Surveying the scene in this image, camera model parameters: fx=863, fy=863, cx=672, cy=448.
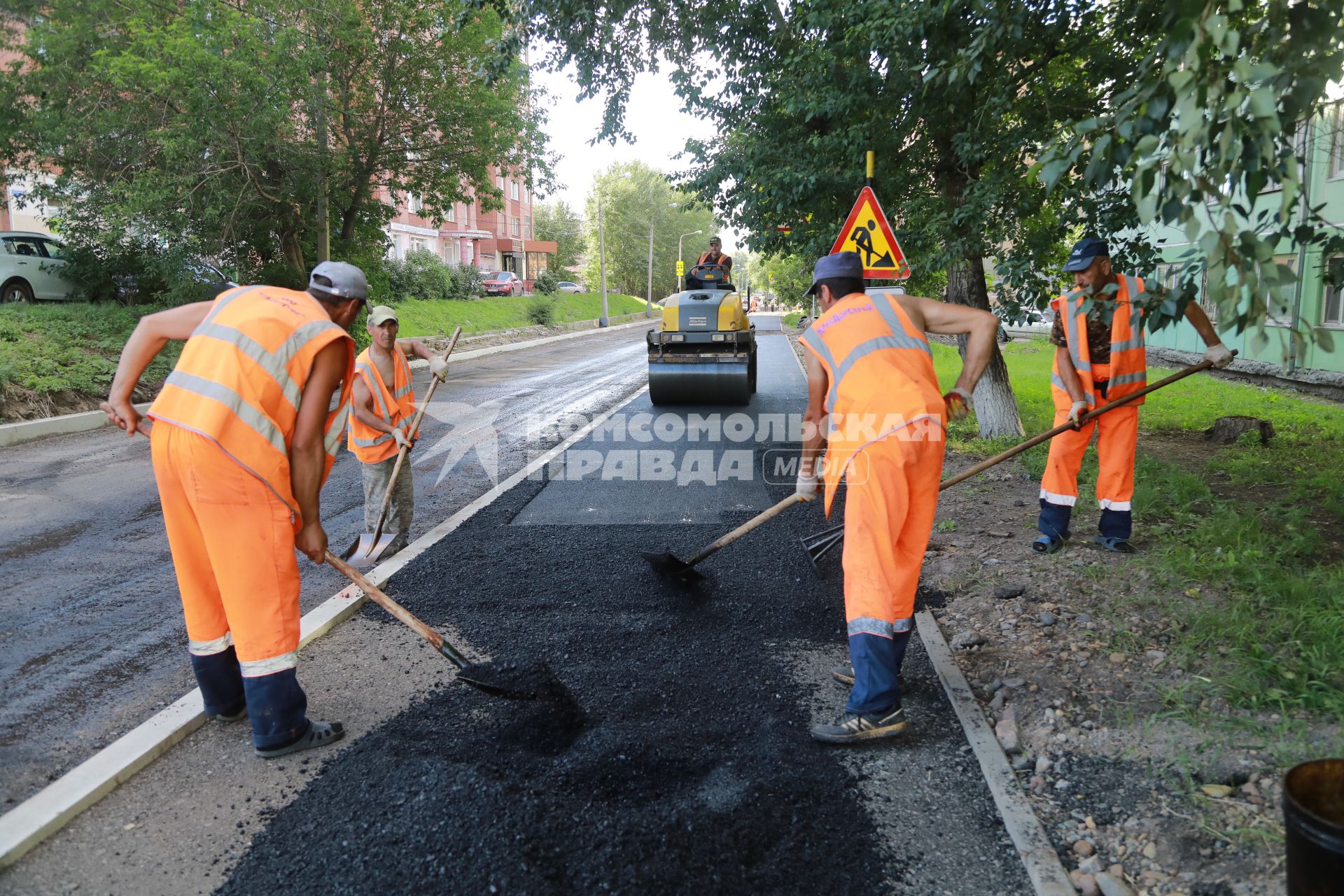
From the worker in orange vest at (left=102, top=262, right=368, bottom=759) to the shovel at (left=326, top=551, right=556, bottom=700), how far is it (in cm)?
24

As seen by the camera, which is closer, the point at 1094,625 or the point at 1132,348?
the point at 1094,625

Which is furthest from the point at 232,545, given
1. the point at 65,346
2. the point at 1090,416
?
the point at 65,346

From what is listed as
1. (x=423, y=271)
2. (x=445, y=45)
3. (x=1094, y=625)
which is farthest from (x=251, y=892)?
(x=423, y=271)

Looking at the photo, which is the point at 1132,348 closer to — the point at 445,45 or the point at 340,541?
the point at 340,541

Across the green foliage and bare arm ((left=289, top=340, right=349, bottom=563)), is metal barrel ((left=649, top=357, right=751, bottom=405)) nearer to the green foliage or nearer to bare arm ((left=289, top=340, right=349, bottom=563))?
Answer: bare arm ((left=289, top=340, right=349, bottom=563))

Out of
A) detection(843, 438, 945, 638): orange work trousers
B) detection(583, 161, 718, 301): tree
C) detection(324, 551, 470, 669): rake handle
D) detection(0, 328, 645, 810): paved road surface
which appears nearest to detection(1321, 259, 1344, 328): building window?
detection(0, 328, 645, 810): paved road surface

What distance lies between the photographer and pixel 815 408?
365 cm

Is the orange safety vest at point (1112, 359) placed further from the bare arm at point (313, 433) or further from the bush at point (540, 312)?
the bush at point (540, 312)

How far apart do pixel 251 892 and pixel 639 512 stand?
4483 millimetres

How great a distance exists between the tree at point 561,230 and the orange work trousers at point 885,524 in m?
54.4

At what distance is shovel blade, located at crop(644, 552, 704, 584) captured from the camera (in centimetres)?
492

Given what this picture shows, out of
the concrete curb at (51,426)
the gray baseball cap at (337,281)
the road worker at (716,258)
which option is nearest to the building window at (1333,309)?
the road worker at (716,258)

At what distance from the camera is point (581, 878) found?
2.48m

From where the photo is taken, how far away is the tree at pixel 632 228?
2377 inches
